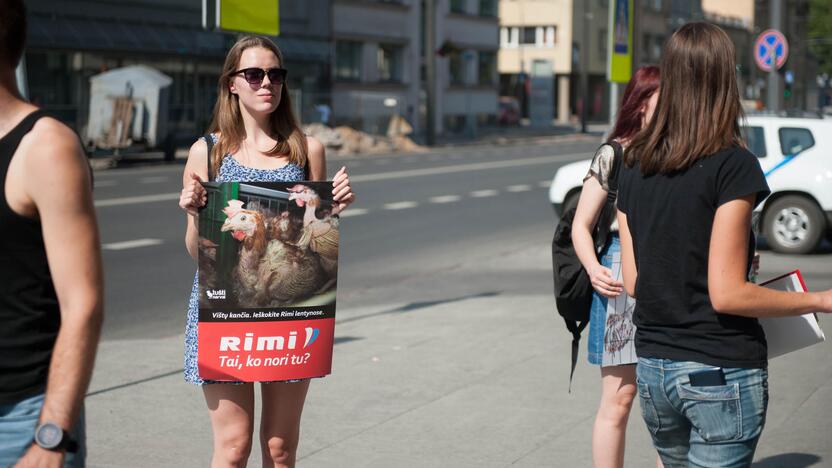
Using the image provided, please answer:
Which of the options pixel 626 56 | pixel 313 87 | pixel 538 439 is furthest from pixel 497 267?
pixel 313 87

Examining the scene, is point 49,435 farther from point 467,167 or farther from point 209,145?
point 467,167

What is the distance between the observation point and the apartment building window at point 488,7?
235 feet

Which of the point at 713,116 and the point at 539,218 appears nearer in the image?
the point at 713,116

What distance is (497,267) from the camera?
13.4m

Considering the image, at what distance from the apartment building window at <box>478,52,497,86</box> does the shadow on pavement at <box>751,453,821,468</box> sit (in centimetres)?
6735

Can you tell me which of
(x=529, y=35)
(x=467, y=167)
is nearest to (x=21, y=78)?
(x=467, y=167)

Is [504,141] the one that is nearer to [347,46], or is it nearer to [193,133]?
[347,46]

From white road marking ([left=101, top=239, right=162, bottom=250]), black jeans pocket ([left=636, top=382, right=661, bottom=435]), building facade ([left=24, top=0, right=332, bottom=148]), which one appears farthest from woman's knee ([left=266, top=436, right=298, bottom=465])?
building facade ([left=24, top=0, right=332, bottom=148])

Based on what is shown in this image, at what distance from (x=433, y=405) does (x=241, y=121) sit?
280 centimetres

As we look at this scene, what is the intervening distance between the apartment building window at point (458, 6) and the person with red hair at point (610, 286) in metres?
64.8

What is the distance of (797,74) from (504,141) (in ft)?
213

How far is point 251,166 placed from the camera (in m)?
4.00

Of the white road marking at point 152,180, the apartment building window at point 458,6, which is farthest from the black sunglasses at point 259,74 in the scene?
the apartment building window at point 458,6

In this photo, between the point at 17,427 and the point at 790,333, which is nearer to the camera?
the point at 17,427
